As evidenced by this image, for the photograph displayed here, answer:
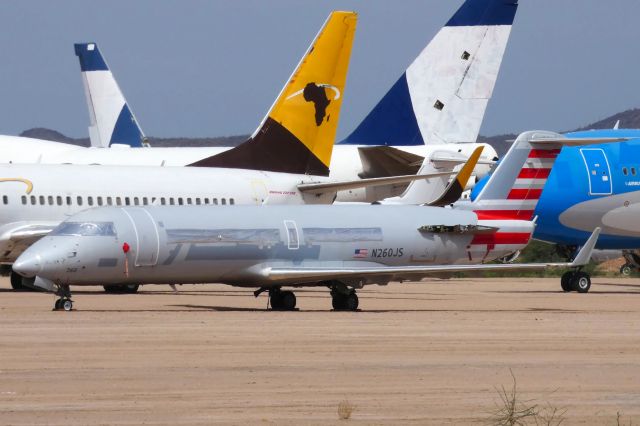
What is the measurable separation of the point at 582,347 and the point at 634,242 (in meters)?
21.6

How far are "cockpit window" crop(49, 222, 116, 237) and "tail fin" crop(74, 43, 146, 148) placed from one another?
37.7 m

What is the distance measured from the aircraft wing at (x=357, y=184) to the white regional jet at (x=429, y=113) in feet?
17.3

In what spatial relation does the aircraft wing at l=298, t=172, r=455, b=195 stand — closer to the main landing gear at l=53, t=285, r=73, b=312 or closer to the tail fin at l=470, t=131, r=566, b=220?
the tail fin at l=470, t=131, r=566, b=220

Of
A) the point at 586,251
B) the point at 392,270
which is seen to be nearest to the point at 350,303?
the point at 392,270

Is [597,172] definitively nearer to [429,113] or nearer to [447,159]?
[447,159]

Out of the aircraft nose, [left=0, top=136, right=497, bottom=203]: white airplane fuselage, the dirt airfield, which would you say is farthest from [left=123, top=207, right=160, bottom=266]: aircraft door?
[left=0, top=136, right=497, bottom=203]: white airplane fuselage

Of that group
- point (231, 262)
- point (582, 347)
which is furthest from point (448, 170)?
point (582, 347)

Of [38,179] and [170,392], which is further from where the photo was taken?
[38,179]

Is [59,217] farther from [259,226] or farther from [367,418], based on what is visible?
[367,418]

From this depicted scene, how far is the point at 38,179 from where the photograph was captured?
3859 centimetres

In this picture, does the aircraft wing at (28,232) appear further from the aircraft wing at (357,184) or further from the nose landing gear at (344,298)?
the nose landing gear at (344,298)

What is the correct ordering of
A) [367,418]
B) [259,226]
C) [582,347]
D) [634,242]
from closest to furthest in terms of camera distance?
1. [367,418]
2. [582,347]
3. [259,226]
4. [634,242]

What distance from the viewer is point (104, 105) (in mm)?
69625

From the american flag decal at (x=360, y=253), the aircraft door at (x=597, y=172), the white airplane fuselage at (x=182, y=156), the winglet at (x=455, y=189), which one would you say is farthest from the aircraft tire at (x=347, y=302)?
the white airplane fuselage at (x=182, y=156)
